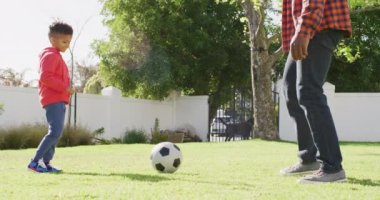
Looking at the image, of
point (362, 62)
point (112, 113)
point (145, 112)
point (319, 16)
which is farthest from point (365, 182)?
point (362, 62)

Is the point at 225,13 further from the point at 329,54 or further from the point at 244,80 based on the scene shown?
the point at 329,54

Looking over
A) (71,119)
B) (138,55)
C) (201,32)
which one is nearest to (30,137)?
(71,119)

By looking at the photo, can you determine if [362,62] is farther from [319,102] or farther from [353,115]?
[319,102]

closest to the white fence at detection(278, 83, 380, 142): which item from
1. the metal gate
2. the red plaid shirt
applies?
the metal gate

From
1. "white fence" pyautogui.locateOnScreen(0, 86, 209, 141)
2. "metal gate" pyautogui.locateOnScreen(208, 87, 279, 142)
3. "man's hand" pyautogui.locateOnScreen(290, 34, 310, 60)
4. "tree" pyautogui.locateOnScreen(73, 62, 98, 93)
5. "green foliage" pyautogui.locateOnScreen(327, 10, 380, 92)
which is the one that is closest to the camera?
"man's hand" pyautogui.locateOnScreen(290, 34, 310, 60)

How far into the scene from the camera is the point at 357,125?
1933cm

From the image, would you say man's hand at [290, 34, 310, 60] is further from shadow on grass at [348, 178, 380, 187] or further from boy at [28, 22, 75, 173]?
boy at [28, 22, 75, 173]

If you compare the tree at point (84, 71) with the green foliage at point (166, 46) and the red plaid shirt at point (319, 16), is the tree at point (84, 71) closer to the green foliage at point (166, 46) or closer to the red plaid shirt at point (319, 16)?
the green foliage at point (166, 46)

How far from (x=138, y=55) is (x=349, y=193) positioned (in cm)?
1819

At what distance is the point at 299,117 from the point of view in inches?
186

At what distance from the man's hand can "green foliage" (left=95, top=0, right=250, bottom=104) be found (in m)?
16.8

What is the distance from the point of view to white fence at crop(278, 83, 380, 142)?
19188 mm

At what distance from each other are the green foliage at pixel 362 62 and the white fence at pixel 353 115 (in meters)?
3.03

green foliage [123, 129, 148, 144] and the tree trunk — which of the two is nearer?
the tree trunk
